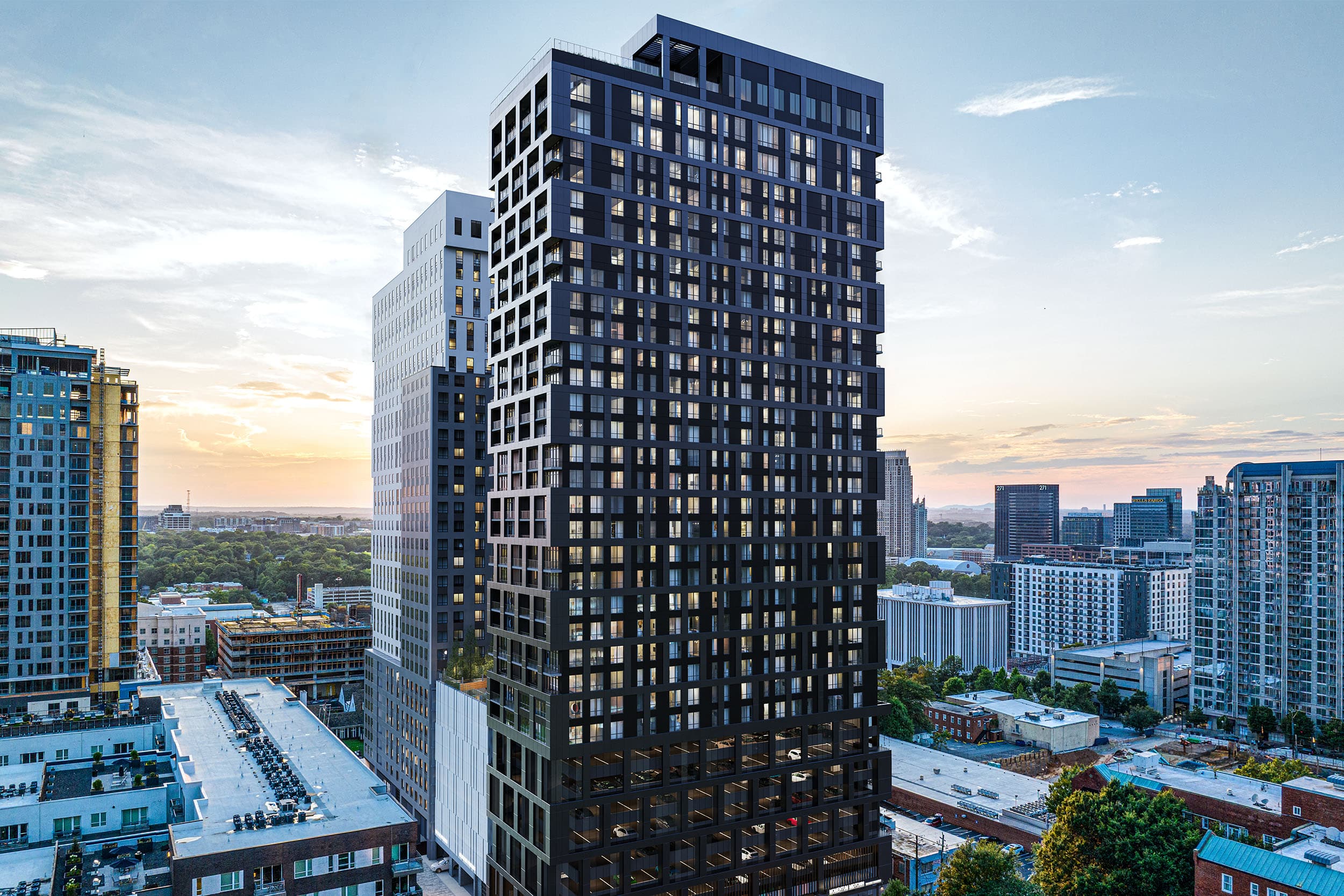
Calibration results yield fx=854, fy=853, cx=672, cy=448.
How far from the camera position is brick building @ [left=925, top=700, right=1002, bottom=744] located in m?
185

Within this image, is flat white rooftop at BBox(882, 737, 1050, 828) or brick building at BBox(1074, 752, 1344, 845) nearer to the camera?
brick building at BBox(1074, 752, 1344, 845)

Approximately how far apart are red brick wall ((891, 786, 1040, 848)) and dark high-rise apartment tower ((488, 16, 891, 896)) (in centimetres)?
3008

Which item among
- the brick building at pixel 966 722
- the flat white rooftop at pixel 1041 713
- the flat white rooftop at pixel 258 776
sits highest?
the flat white rooftop at pixel 258 776

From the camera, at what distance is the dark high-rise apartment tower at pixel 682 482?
285 ft

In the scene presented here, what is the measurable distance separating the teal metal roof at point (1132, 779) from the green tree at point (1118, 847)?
41.9ft

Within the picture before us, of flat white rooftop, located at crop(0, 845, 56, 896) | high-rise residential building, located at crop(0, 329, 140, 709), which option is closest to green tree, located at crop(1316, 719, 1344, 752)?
flat white rooftop, located at crop(0, 845, 56, 896)

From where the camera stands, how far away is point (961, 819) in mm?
128125

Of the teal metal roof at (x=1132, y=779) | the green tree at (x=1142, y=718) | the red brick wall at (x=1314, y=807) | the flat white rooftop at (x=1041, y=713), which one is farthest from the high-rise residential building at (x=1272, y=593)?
the red brick wall at (x=1314, y=807)

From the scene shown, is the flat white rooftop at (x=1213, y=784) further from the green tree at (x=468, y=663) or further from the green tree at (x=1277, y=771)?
the green tree at (x=468, y=663)

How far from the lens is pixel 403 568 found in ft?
479

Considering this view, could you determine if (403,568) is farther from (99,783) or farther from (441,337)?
(99,783)

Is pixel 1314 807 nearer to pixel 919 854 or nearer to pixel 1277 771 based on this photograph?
pixel 1277 771

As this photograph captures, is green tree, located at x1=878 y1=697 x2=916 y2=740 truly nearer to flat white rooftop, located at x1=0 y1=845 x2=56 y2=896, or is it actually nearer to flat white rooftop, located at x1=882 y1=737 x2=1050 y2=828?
flat white rooftop, located at x1=882 y1=737 x2=1050 y2=828

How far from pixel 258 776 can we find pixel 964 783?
107276 millimetres
